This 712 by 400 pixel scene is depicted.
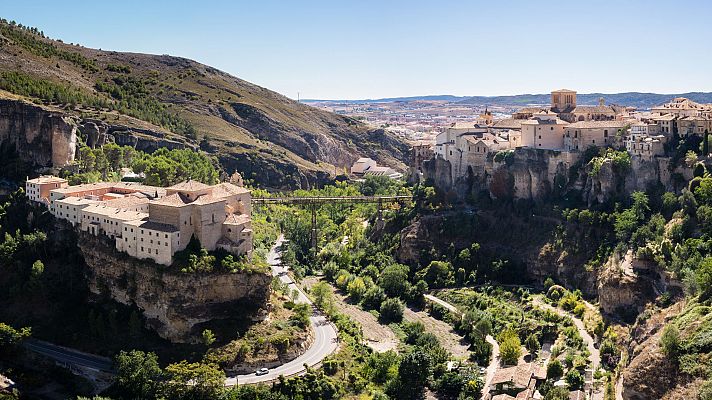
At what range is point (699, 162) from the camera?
206ft

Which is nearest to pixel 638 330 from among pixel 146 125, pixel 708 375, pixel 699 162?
pixel 708 375

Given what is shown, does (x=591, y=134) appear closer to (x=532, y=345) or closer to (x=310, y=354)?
(x=532, y=345)

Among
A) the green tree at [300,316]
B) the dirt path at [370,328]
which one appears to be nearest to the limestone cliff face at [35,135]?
the dirt path at [370,328]

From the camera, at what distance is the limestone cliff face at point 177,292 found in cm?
5300

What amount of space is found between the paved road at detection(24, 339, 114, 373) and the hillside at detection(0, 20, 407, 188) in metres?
33.5

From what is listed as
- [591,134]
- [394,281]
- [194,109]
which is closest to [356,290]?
[394,281]

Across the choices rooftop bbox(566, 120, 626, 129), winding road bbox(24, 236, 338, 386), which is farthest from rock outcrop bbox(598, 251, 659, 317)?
winding road bbox(24, 236, 338, 386)

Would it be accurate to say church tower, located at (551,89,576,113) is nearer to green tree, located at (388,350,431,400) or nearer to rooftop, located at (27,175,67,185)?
green tree, located at (388,350,431,400)

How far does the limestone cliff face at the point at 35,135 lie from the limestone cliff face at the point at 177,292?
19.9m

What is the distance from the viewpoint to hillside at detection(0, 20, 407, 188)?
94250 mm

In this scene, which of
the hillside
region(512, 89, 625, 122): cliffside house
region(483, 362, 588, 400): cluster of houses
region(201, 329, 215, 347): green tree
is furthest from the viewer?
the hillside

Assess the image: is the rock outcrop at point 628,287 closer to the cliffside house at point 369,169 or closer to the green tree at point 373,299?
the green tree at point 373,299

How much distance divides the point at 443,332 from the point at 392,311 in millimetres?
5053

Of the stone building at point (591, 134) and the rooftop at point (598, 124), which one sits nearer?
the stone building at point (591, 134)
